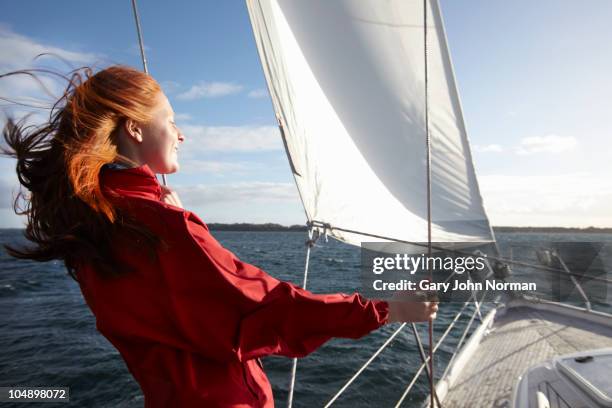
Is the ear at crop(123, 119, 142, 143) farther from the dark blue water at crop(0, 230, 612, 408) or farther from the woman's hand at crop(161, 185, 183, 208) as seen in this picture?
the dark blue water at crop(0, 230, 612, 408)

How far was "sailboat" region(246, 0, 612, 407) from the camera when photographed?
9.60 ft

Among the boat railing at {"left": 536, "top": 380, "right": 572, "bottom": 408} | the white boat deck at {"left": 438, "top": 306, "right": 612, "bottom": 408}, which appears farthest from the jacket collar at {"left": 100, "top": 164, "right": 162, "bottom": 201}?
the white boat deck at {"left": 438, "top": 306, "right": 612, "bottom": 408}

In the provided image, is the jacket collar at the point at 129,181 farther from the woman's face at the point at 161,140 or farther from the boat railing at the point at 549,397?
the boat railing at the point at 549,397

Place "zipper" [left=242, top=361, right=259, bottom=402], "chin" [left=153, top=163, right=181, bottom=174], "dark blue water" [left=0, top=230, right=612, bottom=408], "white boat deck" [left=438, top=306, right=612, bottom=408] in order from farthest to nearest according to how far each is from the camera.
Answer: "dark blue water" [left=0, top=230, right=612, bottom=408] < "white boat deck" [left=438, top=306, right=612, bottom=408] < "chin" [left=153, top=163, right=181, bottom=174] < "zipper" [left=242, top=361, right=259, bottom=402]

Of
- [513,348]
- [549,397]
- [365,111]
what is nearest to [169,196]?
[549,397]

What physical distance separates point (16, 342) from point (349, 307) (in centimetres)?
1065

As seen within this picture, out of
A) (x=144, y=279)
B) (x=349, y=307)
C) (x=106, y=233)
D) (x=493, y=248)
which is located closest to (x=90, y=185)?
(x=106, y=233)

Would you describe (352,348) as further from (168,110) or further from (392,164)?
(168,110)

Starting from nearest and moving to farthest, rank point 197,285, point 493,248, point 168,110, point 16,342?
point 197,285 → point 168,110 → point 493,248 → point 16,342

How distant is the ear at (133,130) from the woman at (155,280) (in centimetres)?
2

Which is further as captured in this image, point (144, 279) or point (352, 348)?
point (352, 348)

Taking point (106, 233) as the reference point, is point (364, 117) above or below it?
above

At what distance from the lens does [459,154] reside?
12.1 feet

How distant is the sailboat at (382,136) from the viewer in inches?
115
